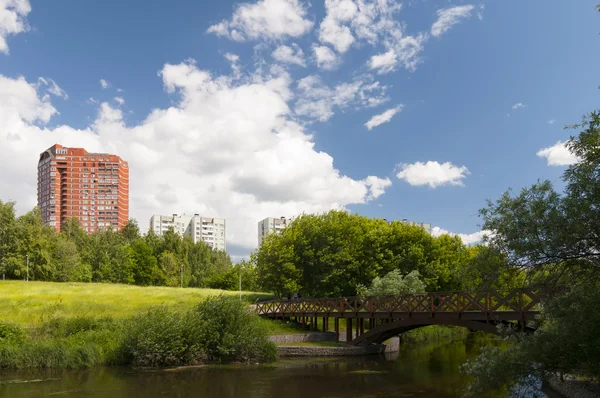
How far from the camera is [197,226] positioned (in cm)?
16738

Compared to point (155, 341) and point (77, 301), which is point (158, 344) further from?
point (77, 301)

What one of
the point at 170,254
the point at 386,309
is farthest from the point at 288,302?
the point at 170,254

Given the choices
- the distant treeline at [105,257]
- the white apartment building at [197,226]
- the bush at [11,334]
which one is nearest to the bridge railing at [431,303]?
the distant treeline at [105,257]

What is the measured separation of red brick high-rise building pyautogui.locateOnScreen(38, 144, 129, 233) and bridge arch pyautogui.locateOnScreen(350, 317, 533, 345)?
12311cm

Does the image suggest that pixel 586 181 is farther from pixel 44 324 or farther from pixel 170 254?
pixel 170 254

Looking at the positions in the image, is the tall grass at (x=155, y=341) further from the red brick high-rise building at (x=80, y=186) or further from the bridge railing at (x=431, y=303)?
the red brick high-rise building at (x=80, y=186)

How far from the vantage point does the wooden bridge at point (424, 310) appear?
2331 cm

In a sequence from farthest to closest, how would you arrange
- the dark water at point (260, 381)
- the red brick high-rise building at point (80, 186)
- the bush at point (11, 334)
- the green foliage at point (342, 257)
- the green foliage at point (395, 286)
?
the red brick high-rise building at point (80, 186) → the green foliage at point (342, 257) → the green foliage at point (395, 286) → the bush at point (11, 334) → the dark water at point (260, 381)

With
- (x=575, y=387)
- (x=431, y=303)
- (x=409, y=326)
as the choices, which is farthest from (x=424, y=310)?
(x=575, y=387)

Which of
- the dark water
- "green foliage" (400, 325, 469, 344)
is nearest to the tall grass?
Result: the dark water

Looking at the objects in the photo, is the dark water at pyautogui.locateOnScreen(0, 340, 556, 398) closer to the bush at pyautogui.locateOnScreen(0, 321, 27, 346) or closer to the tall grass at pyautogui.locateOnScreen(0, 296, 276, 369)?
the tall grass at pyautogui.locateOnScreen(0, 296, 276, 369)

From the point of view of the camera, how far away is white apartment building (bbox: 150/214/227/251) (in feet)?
548

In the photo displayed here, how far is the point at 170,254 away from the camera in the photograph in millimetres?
87312

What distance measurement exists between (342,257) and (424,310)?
19.1 meters
